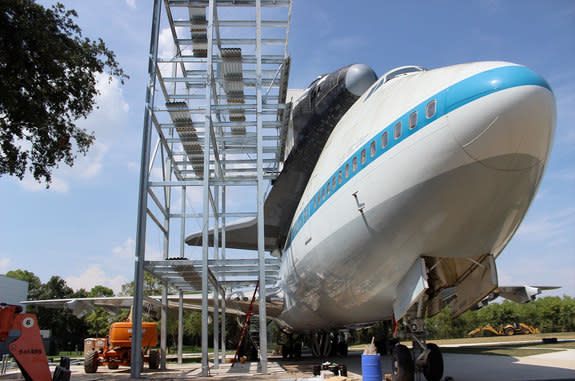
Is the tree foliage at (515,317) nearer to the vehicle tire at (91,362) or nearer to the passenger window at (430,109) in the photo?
the vehicle tire at (91,362)

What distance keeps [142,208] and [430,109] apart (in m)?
8.96

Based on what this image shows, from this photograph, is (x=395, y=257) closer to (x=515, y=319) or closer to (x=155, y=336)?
(x=155, y=336)

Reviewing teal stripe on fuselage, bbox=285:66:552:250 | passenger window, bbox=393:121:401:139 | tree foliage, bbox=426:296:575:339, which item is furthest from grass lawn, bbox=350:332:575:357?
tree foliage, bbox=426:296:575:339

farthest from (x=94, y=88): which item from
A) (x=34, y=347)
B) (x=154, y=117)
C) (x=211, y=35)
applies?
(x=34, y=347)

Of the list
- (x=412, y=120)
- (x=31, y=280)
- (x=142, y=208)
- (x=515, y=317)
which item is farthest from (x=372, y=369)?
(x=31, y=280)

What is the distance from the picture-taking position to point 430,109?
588 cm

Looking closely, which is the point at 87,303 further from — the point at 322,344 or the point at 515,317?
the point at 515,317

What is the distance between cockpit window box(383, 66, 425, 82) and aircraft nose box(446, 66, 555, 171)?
302cm

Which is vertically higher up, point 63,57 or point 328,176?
point 63,57

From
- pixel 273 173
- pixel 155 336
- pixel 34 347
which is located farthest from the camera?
pixel 273 173

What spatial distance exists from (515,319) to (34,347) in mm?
50260

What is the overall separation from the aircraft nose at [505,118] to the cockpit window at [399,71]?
3.02 metres

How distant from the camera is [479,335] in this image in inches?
1736

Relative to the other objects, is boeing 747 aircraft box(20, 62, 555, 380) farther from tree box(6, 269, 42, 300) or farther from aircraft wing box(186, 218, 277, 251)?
tree box(6, 269, 42, 300)
